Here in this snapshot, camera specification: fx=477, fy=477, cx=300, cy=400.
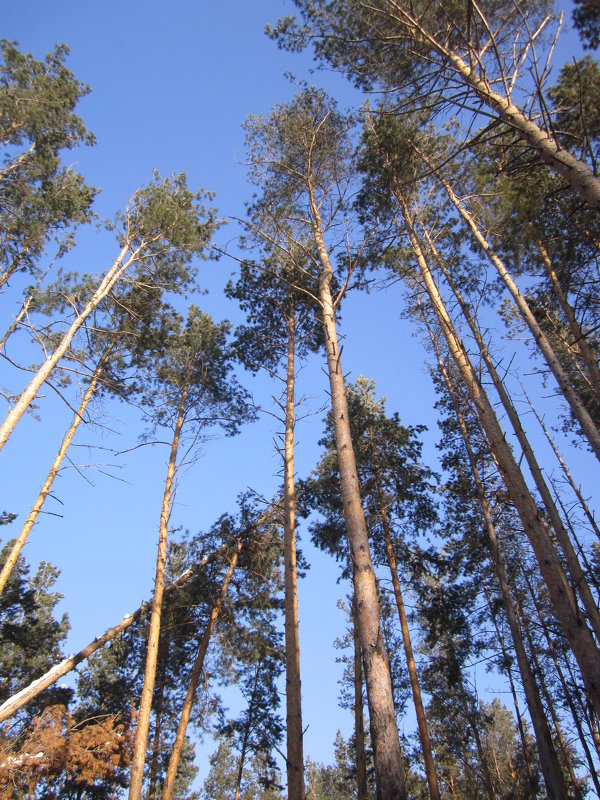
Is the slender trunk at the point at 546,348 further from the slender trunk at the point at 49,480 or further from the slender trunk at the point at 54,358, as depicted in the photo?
the slender trunk at the point at 49,480

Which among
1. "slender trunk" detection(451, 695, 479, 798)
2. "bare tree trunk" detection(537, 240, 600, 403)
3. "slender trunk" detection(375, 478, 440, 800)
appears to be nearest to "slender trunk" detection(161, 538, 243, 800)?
"slender trunk" detection(375, 478, 440, 800)

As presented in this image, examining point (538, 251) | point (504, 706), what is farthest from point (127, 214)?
point (504, 706)

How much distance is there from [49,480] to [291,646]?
→ 20.2 feet

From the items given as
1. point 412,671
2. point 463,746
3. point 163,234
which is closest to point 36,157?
point 163,234

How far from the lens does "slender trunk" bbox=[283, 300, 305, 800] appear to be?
7.26m

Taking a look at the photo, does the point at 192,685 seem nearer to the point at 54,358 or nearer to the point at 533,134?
the point at 54,358

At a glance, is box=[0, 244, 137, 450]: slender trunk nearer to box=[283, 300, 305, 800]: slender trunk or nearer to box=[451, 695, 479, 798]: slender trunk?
box=[283, 300, 305, 800]: slender trunk

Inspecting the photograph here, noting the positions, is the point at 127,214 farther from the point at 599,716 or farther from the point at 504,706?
the point at 504,706

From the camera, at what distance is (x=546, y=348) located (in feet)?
30.6

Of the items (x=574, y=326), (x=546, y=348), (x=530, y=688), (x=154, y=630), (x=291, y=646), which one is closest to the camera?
(x=291, y=646)

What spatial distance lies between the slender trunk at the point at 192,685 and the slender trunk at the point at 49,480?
4.81 meters

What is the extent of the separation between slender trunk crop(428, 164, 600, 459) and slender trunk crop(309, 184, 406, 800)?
172 inches

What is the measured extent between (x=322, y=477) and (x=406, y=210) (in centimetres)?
762

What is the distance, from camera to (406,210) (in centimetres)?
1108
